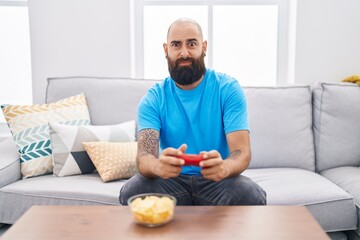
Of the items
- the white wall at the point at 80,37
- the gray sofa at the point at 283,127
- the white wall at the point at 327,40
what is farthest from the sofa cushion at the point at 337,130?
the white wall at the point at 80,37

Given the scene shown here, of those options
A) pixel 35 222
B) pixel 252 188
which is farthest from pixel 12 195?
pixel 252 188

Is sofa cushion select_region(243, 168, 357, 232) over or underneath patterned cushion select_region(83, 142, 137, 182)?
underneath

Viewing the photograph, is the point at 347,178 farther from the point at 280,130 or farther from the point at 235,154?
the point at 235,154

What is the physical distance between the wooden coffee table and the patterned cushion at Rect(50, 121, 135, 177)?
0.71 metres

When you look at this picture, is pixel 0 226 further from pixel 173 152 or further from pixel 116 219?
pixel 173 152

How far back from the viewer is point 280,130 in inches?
87.6

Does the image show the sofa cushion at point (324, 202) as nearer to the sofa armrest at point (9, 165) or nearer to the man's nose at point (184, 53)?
the man's nose at point (184, 53)

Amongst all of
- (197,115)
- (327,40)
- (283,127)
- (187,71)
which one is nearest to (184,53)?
(187,71)

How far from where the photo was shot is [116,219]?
47.1 inches

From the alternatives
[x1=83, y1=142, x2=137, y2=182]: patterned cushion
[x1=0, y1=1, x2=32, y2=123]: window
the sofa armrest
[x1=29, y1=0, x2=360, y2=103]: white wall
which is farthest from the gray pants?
[x1=0, y1=1, x2=32, y2=123]: window

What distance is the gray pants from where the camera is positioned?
1.49 m

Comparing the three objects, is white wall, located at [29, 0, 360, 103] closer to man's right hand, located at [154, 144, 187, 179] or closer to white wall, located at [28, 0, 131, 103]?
white wall, located at [28, 0, 131, 103]

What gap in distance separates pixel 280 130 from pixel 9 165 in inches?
58.7

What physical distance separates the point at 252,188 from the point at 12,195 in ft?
3.66
